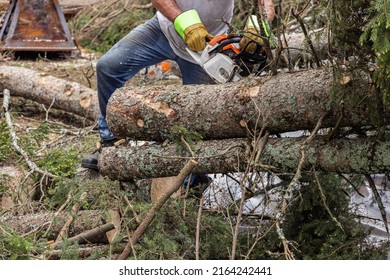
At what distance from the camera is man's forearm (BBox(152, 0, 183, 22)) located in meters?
4.87

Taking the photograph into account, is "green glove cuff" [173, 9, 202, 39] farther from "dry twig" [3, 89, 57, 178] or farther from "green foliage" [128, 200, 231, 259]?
"dry twig" [3, 89, 57, 178]

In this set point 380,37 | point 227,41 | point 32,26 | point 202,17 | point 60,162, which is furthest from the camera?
point 32,26

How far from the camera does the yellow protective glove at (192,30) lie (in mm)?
4758

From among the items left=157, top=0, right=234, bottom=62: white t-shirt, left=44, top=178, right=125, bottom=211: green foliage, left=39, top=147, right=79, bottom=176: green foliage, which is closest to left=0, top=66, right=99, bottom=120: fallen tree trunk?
left=39, top=147, right=79, bottom=176: green foliage

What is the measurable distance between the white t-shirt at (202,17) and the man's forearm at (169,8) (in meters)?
0.13

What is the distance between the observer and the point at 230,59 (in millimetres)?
4684

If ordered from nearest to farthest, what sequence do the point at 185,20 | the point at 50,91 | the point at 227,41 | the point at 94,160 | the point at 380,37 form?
the point at 380,37 < the point at 227,41 < the point at 185,20 < the point at 94,160 < the point at 50,91

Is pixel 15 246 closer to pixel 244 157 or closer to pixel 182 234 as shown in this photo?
pixel 182 234

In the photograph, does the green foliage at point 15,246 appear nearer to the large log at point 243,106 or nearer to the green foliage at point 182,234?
the green foliage at point 182,234

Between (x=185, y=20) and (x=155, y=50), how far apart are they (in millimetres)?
524

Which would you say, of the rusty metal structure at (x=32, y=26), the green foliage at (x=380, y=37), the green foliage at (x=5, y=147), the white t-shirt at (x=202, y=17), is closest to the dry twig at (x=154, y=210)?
the green foliage at (x=380, y=37)

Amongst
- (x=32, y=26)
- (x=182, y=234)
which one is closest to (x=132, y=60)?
(x=182, y=234)

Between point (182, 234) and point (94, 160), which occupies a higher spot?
point (182, 234)

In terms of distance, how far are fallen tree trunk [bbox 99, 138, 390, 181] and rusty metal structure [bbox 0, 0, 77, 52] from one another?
416 cm
